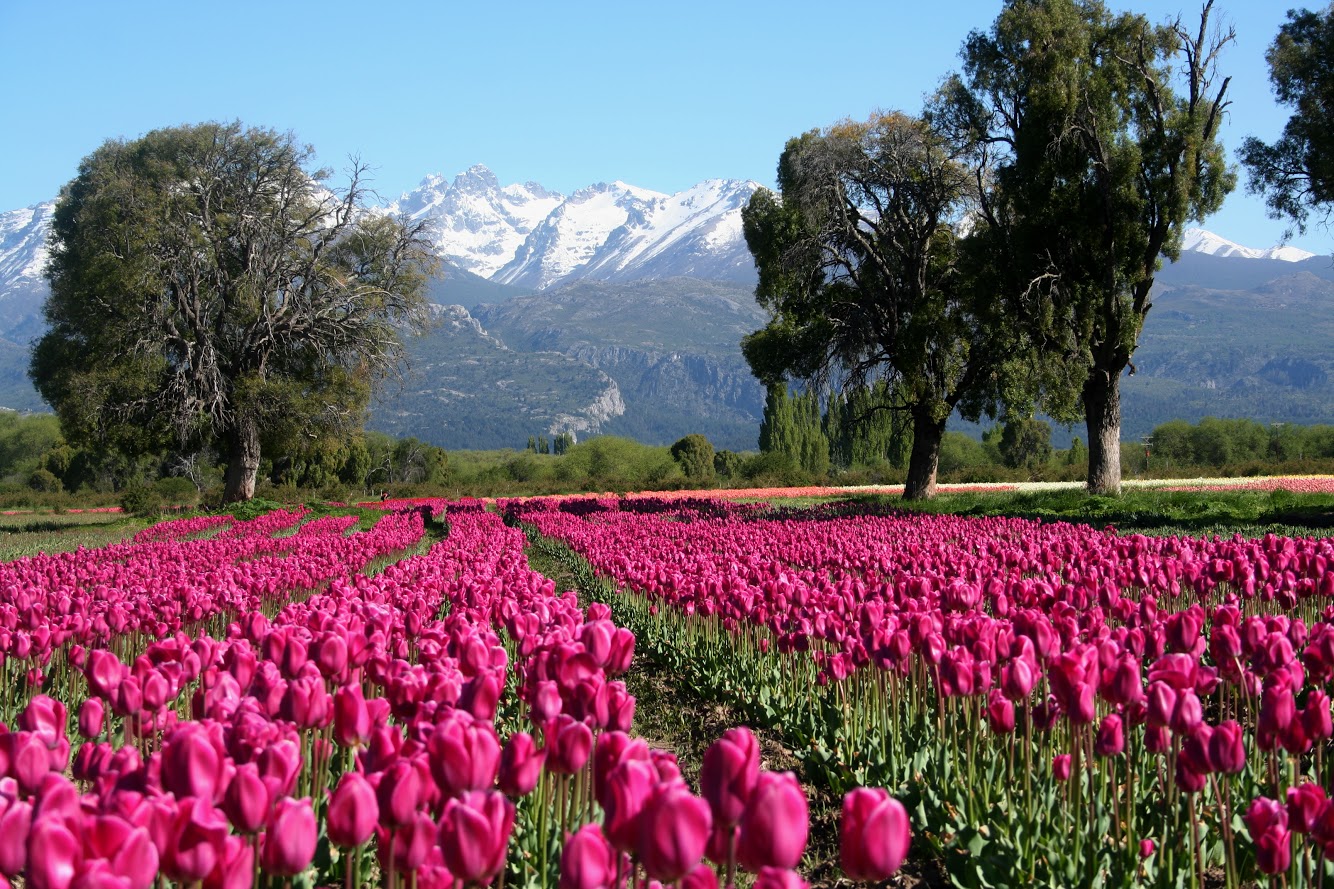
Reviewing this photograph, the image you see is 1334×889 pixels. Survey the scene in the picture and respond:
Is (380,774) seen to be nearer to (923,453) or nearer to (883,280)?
(923,453)

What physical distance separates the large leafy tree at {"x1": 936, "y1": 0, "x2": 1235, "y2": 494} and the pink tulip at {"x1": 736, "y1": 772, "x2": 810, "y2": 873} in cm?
2423

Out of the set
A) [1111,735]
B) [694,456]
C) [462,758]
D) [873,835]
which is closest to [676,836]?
[873,835]

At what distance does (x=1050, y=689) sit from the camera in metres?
4.57

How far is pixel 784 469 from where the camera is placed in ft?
205

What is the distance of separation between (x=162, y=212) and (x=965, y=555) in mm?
33822

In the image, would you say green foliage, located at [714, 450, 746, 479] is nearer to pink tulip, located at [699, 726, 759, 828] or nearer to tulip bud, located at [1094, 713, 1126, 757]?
tulip bud, located at [1094, 713, 1126, 757]

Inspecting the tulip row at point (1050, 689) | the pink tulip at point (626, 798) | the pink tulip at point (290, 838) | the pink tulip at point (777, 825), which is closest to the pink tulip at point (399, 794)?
the pink tulip at point (290, 838)

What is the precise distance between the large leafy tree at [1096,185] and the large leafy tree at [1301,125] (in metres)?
0.97

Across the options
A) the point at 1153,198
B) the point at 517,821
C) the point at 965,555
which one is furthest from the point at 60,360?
the point at 517,821

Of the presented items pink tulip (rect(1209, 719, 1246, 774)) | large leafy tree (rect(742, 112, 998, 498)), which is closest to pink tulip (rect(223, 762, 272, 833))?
pink tulip (rect(1209, 719, 1246, 774))

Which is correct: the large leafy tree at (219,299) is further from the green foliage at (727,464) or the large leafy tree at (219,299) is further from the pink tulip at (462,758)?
the green foliage at (727,464)

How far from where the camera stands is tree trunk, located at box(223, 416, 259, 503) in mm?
35406

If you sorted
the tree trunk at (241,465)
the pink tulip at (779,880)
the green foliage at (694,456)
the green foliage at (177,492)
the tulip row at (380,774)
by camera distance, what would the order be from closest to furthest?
the pink tulip at (779,880)
the tulip row at (380,774)
the tree trunk at (241,465)
the green foliage at (177,492)
the green foliage at (694,456)

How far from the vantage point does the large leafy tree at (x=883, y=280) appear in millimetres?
30422
